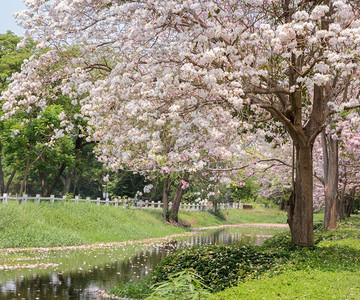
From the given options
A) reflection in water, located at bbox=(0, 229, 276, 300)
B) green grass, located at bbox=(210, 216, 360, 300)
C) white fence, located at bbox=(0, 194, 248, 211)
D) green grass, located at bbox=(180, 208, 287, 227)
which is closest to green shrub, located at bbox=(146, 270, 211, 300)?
green grass, located at bbox=(210, 216, 360, 300)

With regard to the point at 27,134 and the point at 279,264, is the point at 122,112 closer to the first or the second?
the point at 279,264

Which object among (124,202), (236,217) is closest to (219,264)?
(124,202)

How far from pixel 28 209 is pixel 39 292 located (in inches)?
456

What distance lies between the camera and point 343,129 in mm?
19656

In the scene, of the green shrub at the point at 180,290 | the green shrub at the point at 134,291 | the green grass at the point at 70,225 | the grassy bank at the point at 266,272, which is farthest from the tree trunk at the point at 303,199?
the green grass at the point at 70,225

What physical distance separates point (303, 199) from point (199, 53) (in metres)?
5.42

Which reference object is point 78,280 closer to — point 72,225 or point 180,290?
point 180,290

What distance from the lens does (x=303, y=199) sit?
14.1 meters

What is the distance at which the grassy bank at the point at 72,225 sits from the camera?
71.2ft

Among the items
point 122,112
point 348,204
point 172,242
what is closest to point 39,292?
point 122,112

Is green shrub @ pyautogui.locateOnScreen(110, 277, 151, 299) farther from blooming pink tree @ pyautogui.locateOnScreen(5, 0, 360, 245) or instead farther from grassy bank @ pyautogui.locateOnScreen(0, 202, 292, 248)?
grassy bank @ pyautogui.locateOnScreen(0, 202, 292, 248)

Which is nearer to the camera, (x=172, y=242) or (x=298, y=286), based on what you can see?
(x=298, y=286)

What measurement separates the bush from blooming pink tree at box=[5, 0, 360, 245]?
108 inches

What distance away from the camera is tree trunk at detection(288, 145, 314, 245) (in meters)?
14.1
